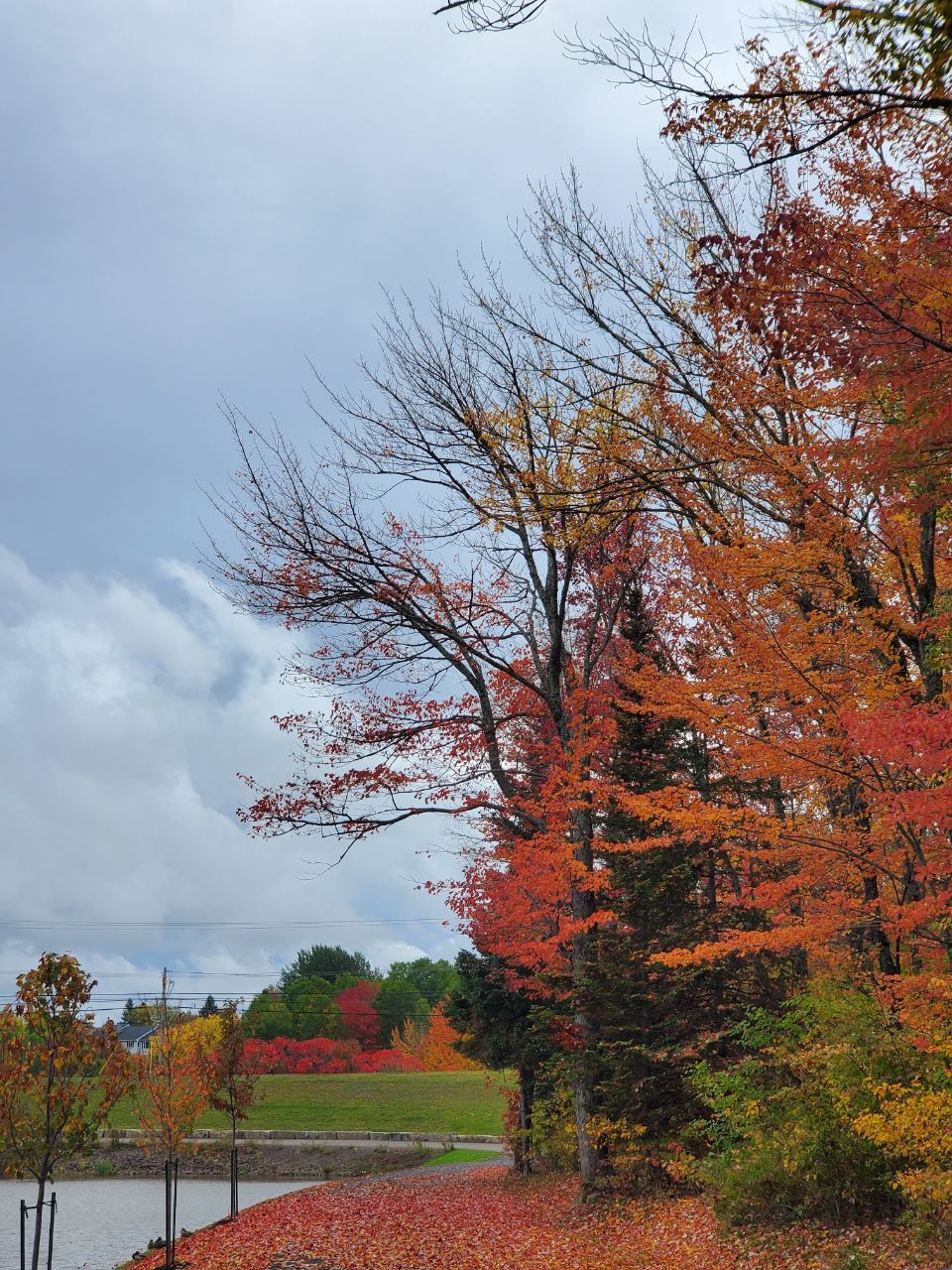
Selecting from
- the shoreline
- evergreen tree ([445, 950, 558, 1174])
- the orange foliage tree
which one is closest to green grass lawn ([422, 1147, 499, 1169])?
the shoreline

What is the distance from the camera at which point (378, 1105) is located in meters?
44.9

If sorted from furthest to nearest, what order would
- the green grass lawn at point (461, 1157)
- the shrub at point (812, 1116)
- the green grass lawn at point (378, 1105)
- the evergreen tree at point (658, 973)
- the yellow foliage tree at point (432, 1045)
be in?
the yellow foliage tree at point (432, 1045) → the green grass lawn at point (378, 1105) → the green grass lawn at point (461, 1157) → the evergreen tree at point (658, 973) → the shrub at point (812, 1116)

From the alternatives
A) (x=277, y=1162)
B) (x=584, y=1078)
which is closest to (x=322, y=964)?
(x=277, y=1162)

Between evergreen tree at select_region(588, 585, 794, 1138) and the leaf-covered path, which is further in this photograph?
evergreen tree at select_region(588, 585, 794, 1138)

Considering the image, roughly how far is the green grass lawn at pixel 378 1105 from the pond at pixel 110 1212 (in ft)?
26.8

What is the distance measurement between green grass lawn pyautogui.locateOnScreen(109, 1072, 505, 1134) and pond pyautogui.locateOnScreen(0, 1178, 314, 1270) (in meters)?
8.18

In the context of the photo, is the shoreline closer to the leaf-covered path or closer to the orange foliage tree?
the leaf-covered path

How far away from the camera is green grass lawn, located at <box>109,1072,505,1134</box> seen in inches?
1655

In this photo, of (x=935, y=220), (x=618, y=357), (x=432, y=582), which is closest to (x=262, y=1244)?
(x=432, y=582)

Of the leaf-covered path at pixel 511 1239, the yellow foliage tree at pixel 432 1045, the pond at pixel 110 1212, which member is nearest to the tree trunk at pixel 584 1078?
the leaf-covered path at pixel 511 1239

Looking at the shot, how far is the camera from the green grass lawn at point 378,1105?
138 feet

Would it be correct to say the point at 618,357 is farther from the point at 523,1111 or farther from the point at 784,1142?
the point at 523,1111

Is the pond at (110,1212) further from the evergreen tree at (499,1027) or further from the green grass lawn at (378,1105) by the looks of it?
the green grass lawn at (378,1105)

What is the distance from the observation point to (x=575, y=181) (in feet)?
46.5
